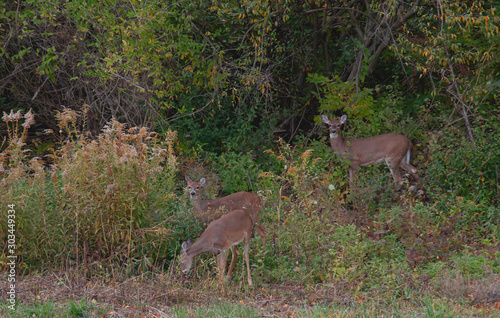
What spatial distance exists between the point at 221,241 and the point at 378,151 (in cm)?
483

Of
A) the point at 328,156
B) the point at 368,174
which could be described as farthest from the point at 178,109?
the point at 368,174

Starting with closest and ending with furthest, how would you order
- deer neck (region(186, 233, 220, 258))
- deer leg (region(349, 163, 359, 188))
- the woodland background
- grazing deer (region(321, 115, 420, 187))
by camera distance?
the woodland background
deer neck (region(186, 233, 220, 258))
deer leg (region(349, 163, 359, 188))
grazing deer (region(321, 115, 420, 187))

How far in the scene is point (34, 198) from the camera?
6.42m

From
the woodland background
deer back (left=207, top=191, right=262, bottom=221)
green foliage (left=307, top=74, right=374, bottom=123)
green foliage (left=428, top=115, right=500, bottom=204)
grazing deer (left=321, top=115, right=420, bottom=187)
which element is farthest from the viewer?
green foliage (left=307, top=74, right=374, bottom=123)

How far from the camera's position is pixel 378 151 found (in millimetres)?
10680

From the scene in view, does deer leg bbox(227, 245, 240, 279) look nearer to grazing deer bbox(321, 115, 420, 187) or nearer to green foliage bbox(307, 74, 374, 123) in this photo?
grazing deer bbox(321, 115, 420, 187)

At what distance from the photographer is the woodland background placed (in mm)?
5980

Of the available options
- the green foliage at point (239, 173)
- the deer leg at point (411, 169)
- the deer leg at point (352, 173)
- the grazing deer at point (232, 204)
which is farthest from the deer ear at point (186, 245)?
the deer leg at point (411, 169)

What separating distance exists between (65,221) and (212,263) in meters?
1.70

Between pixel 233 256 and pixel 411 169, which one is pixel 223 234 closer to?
pixel 233 256

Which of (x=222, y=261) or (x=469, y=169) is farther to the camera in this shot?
(x=469, y=169)

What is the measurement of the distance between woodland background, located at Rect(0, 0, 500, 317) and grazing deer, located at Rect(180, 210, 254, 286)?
17 centimetres

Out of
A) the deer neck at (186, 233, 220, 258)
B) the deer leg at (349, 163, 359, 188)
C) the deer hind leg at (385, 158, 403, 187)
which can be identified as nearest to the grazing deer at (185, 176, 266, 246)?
the deer neck at (186, 233, 220, 258)

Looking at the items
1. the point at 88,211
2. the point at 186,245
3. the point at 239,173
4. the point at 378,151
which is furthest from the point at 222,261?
the point at 378,151
